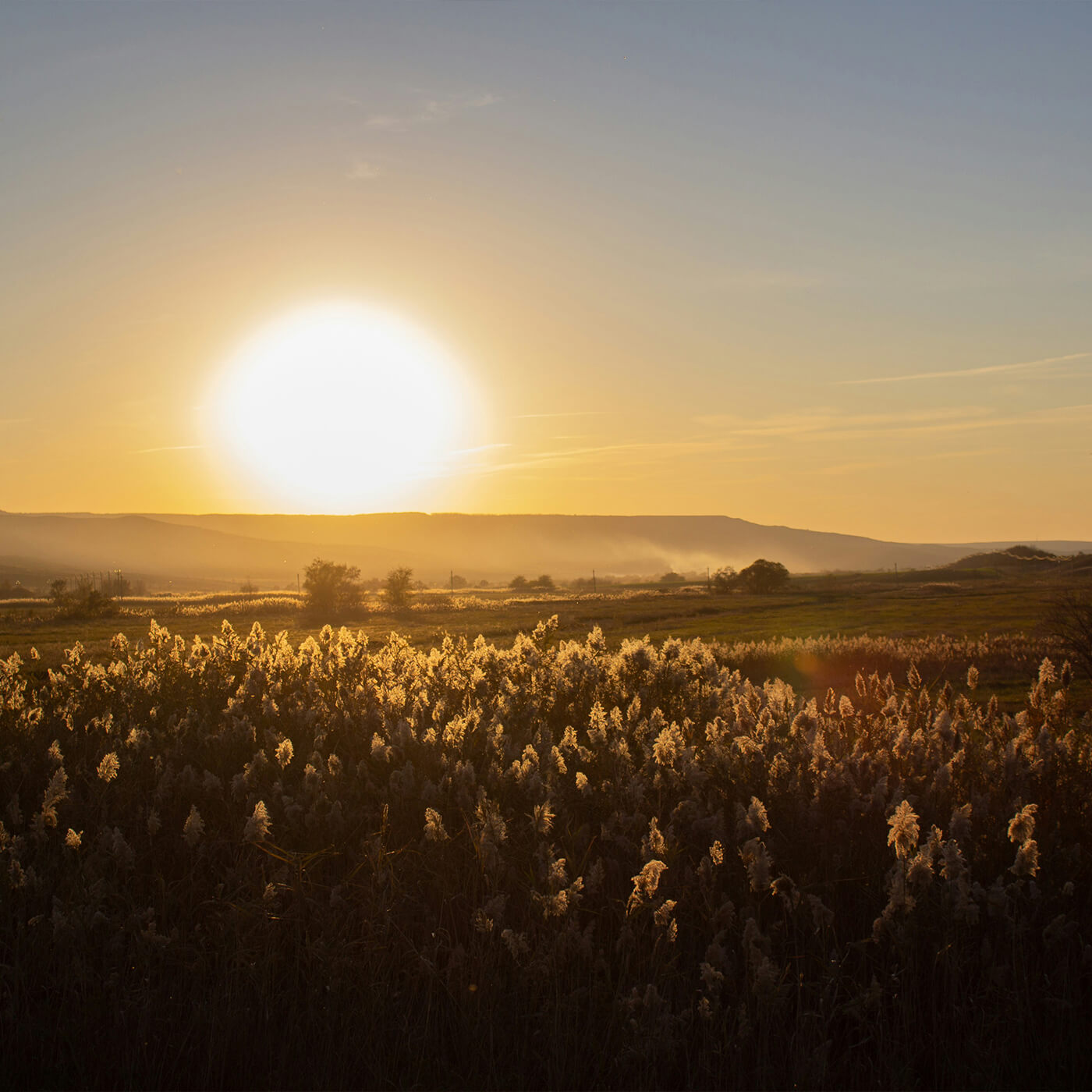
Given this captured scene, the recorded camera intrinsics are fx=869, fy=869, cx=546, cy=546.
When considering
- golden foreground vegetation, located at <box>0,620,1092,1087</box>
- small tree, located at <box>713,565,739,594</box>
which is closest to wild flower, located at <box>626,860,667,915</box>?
golden foreground vegetation, located at <box>0,620,1092,1087</box>

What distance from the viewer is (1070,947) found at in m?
4.60

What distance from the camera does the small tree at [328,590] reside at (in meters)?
53.8

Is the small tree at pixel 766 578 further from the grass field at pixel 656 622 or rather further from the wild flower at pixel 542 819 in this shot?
the wild flower at pixel 542 819

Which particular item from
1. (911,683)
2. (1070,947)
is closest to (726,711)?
(911,683)

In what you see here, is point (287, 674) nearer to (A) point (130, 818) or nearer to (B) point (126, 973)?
(A) point (130, 818)

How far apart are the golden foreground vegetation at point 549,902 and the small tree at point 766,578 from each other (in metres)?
63.8

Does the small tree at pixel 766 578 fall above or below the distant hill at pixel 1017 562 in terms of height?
below

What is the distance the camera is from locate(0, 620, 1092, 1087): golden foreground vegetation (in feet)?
13.3

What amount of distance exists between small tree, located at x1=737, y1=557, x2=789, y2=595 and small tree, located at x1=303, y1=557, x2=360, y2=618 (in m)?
32.2

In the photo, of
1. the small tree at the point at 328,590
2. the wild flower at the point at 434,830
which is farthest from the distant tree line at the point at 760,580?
the wild flower at the point at 434,830

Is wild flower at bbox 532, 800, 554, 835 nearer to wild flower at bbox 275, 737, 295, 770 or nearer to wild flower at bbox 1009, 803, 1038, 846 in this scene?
wild flower at bbox 275, 737, 295, 770

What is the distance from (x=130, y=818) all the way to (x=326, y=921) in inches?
79.4

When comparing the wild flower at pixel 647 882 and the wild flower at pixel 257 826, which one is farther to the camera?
the wild flower at pixel 257 826

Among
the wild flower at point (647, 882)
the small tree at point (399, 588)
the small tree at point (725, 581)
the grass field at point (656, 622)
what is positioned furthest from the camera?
the small tree at point (725, 581)
